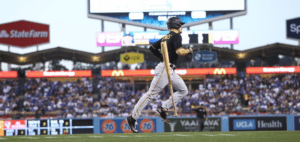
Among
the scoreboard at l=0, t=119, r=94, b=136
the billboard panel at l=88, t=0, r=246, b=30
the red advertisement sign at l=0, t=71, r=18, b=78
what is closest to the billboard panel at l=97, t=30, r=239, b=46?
the billboard panel at l=88, t=0, r=246, b=30

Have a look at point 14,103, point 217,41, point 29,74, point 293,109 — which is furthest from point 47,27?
point 293,109

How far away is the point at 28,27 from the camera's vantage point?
37938mm

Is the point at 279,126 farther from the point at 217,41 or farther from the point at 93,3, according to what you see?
the point at 93,3

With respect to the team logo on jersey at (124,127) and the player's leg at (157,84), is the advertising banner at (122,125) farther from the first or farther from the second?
the player's leg at (157,84)

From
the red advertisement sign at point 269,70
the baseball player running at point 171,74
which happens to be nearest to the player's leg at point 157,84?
the baseball player running at point 171,74

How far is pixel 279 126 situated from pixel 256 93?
357 inches

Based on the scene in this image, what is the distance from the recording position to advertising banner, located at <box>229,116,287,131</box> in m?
25.5

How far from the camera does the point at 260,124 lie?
83.8ft

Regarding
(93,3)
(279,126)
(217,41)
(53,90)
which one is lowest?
(279,126)

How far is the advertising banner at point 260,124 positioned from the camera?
25.5 meters

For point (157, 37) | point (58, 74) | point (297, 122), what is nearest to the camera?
point (297, 122)

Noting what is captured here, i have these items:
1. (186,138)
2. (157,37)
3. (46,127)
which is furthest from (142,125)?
(186,138)

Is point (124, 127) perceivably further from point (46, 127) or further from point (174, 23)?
point (174, 23)

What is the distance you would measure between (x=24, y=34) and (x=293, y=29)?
23.7 meters
